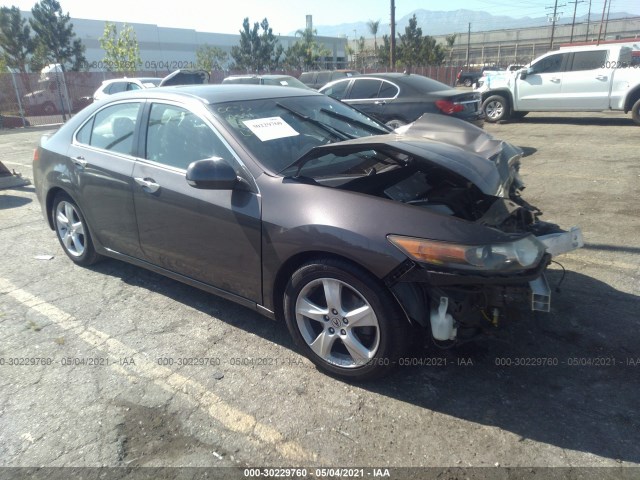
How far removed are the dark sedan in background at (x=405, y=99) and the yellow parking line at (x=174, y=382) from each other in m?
6.47

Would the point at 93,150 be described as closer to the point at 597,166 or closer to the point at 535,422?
the point at 535,422

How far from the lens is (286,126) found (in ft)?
11.5

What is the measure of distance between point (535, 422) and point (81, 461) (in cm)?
228

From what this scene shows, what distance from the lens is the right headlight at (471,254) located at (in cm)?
242

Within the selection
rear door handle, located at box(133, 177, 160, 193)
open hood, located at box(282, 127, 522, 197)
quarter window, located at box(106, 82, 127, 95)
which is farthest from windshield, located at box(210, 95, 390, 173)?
quarter window, located at box(106, 82, 127, 95)

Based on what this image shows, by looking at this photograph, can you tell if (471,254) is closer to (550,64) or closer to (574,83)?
(574,83)

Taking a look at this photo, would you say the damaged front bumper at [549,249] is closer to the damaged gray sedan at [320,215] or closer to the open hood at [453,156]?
the damaged gray sedan at [320,215]

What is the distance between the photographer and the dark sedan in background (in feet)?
29.1

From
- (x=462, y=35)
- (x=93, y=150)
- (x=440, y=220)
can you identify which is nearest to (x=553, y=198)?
(x=440, y=220)

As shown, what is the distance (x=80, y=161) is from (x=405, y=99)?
646 cm

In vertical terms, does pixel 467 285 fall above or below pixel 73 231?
above

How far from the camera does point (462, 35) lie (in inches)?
3223

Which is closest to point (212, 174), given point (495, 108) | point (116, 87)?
point (495, 108)

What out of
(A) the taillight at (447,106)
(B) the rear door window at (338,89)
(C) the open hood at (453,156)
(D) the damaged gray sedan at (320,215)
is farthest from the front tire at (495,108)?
(C) the open hood at (453,156)
